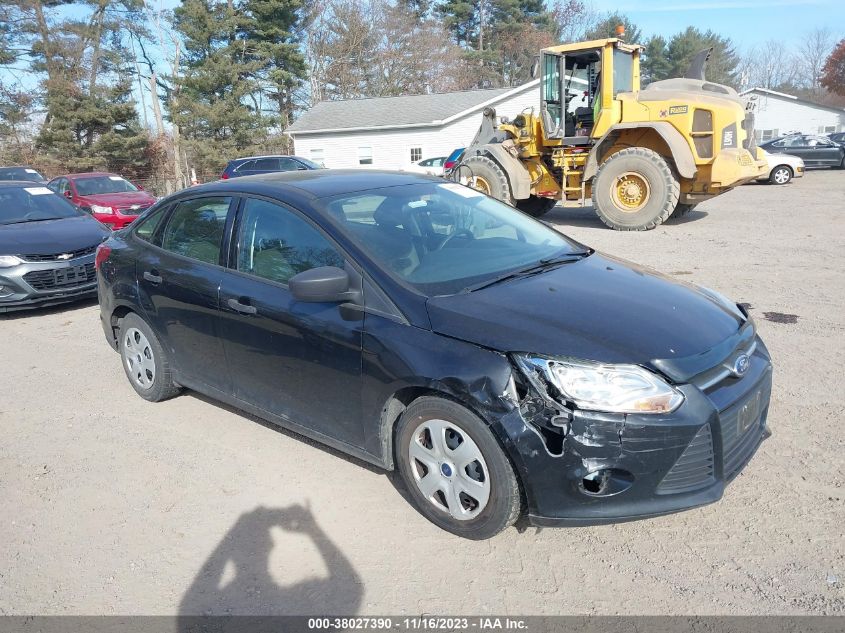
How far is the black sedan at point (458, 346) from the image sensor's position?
9.05ft

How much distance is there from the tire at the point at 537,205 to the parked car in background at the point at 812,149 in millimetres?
14178

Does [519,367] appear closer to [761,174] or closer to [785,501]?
[785,501]

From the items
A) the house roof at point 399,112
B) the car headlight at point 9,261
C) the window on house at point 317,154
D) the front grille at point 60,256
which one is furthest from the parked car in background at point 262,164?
the window on house at point 317,154

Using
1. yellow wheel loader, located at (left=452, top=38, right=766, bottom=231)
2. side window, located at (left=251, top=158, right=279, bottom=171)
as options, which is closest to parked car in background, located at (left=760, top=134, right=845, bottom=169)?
yellow wheel loader, located at (left=452, top=38, right=766, bottom=231)

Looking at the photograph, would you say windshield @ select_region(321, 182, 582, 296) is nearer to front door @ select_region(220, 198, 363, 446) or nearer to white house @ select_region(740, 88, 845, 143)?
front door @ select_region(220, 198, 363, 446)

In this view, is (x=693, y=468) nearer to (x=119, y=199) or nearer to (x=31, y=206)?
(x=31, y=206)

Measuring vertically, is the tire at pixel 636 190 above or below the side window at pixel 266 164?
below

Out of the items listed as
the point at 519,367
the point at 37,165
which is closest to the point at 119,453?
the point at 519,367

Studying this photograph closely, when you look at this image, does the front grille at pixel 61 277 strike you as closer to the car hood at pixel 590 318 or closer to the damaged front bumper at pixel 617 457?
the car hood at pixel 590 318

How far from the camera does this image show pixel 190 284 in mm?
4246

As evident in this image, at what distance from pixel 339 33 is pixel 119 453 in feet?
151

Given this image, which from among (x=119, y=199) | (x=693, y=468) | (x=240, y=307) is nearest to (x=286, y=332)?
(x=240, y=307)

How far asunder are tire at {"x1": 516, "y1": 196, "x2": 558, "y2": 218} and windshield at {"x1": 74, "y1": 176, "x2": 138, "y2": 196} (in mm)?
9616

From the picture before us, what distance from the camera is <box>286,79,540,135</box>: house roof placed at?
3344cm
